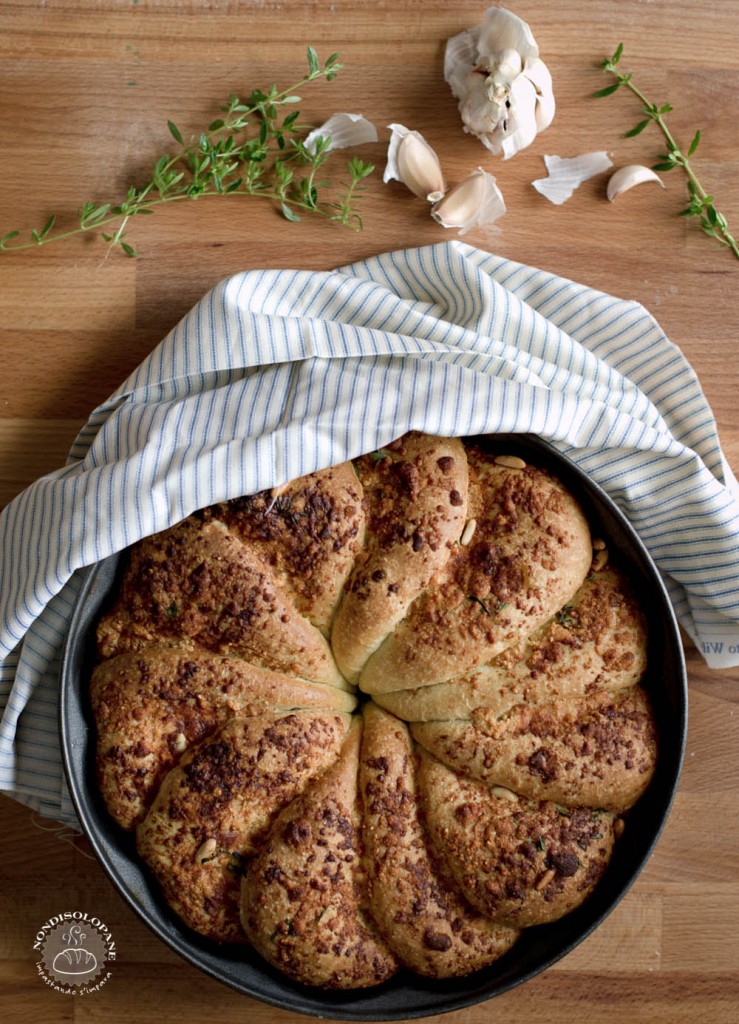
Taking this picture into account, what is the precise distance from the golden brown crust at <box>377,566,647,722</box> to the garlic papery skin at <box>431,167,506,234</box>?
1015mm

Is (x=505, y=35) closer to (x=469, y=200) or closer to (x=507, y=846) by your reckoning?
(x=469, y=200)

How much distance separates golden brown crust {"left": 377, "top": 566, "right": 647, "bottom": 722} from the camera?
203cm

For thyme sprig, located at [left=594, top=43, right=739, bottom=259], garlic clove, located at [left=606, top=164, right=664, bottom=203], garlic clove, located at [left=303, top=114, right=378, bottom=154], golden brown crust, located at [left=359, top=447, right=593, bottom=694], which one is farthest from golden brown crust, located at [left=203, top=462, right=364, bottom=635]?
thyme sprig, located at [left=594, top=43, right=739, bottom=259]

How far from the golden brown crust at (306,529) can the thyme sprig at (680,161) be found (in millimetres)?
1246

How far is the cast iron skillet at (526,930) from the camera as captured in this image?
6.67 ft

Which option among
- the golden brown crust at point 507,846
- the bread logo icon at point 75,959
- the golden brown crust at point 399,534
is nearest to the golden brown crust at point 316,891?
the golden brown crust at point 507,846

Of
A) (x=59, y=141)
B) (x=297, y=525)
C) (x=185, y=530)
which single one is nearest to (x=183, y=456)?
(x=185, y=530)

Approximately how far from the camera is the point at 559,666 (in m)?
2.04

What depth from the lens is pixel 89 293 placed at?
8.09ft

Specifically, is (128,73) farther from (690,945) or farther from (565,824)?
(690,945)

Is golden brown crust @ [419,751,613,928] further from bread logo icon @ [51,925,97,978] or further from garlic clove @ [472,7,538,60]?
garlic clove @ [472,7,538,60]

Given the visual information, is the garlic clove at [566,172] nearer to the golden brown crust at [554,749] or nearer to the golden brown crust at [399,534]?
the golden brown crust at [399,534]

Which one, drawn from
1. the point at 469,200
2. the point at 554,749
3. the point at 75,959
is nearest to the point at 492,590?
the point at 554,749

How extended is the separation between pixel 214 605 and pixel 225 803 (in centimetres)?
42
